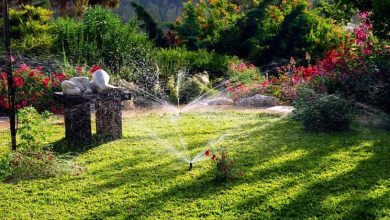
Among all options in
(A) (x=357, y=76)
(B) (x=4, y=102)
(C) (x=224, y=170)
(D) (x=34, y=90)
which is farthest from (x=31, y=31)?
(C) (x=224, y=170)

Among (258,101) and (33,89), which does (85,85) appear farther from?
(258,101)

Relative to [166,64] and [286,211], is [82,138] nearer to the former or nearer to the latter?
[286,211]

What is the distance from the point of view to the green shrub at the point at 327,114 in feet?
25.0

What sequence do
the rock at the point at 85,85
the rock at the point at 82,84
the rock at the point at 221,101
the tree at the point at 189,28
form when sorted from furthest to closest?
1. the tree at the point at 189,28
2. the rock at the point at 221,101
3. the rock at the point at 82,84
4. the rock at the point at 85,85

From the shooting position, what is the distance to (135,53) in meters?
13.2

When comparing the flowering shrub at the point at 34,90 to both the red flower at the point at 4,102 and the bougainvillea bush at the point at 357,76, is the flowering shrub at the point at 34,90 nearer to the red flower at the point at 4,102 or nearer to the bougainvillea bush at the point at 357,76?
the red flower at the point at 4,102

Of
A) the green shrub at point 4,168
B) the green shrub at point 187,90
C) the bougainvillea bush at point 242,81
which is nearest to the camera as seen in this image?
the green shrub at point 4,168

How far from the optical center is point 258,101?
10.6 metres

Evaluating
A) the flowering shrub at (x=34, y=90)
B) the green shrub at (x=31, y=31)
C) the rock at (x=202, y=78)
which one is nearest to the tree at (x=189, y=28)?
the rock at (x=202, y=78)

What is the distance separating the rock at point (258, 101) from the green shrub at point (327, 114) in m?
2.56

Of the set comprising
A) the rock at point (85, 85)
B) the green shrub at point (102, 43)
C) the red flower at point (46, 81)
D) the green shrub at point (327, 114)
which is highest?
the green shrub at point (102, 43)

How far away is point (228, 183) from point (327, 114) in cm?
276

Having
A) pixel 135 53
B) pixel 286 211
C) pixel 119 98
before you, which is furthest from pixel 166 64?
pixel 286 211

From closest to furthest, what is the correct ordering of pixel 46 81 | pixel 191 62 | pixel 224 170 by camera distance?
pixel 224 170 < pixel 46 81 < pixel 191 62
